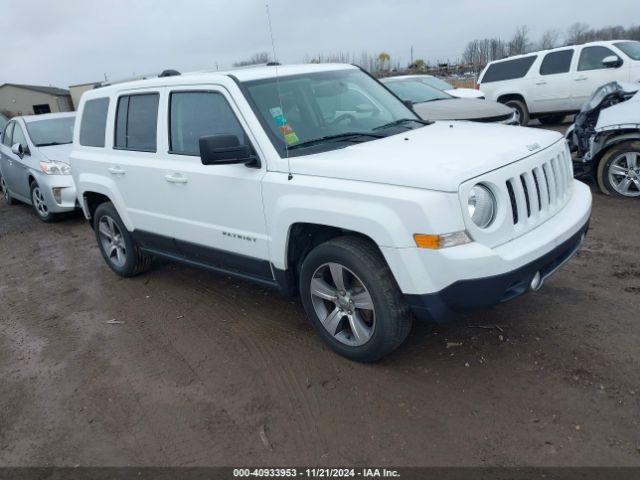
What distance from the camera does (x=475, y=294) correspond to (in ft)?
9.95

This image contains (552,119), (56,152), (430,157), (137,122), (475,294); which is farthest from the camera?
(552,119)

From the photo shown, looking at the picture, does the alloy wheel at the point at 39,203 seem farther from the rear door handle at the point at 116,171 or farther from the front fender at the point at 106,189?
the rear door handle at the point at 116,171

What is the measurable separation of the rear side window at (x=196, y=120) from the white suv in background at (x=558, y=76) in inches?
408

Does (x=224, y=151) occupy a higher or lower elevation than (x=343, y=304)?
higher

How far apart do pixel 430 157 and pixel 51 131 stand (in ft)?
27.3

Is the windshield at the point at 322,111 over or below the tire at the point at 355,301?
over

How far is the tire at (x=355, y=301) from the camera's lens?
10.8ft

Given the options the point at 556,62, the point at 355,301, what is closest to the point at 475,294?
the point at 355,301

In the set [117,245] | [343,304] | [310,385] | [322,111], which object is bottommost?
[310,385]

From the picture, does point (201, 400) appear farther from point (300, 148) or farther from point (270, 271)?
point (300, 148)

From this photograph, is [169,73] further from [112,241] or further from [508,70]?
[508,70]

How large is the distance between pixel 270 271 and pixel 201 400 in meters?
1.01

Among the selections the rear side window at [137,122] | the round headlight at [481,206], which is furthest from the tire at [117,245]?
the round headlight at [481,206]

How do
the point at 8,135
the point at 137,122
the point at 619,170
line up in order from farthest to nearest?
the point at 8,135
the point at 619,170
the point at 137,122
